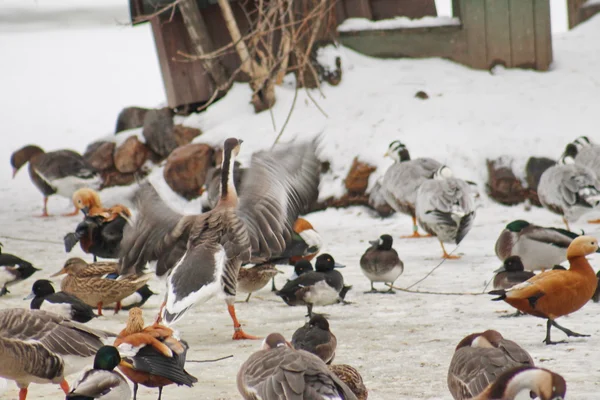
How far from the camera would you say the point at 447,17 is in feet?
47.3

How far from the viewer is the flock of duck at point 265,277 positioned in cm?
472

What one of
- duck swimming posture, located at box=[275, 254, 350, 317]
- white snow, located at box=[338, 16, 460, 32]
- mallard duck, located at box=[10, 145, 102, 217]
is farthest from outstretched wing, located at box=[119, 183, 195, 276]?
white snow, located at box=[338, 16, 460, 32]

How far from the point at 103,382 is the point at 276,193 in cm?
287

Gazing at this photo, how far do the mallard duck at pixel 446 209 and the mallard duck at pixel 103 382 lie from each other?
18.8 feet

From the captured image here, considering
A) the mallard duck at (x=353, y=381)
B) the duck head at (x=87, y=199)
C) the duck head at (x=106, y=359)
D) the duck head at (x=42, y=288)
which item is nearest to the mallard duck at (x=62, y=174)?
the duck head at (x=87, y=199)

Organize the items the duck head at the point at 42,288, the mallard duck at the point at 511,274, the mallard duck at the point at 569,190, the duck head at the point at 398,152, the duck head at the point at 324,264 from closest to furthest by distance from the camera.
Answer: the duck head at the point at 42,288, the mallard duck at the point at 511,274, the duck head at the point at 324,264, the mallard duck at the point at 569,190, the duck head at the point at 398,152

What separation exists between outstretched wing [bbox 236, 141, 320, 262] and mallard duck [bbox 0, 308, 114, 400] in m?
1.85

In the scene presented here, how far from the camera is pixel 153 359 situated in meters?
5.12

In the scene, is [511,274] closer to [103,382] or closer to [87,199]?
[103,382]

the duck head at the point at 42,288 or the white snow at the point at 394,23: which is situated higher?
the duck head at the point at 42,288

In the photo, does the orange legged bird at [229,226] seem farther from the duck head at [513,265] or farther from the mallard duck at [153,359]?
the duck head at [513,265]

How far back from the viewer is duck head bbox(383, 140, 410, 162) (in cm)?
1178

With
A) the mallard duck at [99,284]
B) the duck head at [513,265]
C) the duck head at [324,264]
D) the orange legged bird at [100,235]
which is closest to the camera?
the duck head at [513,265]

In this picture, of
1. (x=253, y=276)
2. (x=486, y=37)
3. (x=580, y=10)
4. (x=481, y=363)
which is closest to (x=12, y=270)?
(x=253, y=276)
